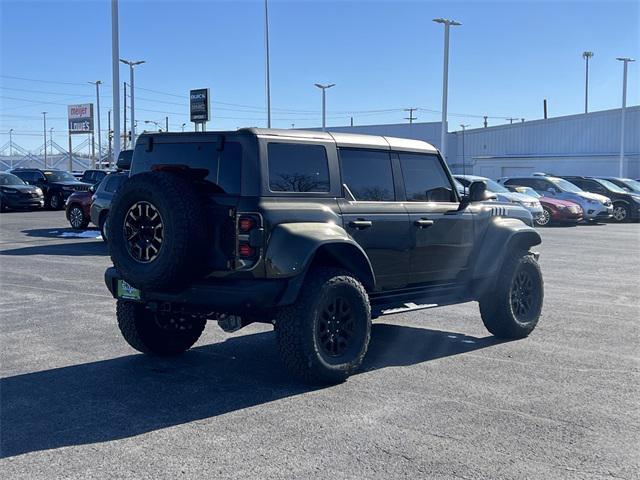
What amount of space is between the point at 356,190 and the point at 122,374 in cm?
248

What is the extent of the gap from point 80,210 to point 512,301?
1564cm

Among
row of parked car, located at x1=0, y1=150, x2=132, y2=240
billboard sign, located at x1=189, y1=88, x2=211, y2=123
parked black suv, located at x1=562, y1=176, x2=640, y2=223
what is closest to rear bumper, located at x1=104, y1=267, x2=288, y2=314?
row of parked car, located at x1=0, y1=150, x2=132, y2=240

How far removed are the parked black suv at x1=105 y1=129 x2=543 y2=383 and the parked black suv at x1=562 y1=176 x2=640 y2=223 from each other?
2347cm

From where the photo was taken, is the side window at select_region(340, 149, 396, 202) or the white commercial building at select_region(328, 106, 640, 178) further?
the white commercial building at select_region(328, 106, 640, 178)

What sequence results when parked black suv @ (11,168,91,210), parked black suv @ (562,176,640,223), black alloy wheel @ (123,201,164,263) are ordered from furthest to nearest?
parked black suv @ (11,168,91,210)
parked black suv @ (562,176,640,223)
black alloy wheel @ (123,201,164,263)

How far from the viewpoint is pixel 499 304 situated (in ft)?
25.3

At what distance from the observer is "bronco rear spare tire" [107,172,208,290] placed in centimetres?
557

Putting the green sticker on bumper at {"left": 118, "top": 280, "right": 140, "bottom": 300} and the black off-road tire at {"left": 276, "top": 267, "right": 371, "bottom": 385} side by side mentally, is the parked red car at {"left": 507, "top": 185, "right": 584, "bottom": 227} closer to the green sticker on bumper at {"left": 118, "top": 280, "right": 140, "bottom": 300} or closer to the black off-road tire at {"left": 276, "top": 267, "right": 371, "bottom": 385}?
the black off-road tire at {"left": 276, "top": 267, "right": 371, "bottom": 385}

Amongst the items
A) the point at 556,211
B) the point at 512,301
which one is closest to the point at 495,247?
the point at 512,301

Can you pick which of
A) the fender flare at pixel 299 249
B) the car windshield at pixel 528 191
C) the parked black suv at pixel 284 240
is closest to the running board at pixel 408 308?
the parked black suv at pixel 284 240

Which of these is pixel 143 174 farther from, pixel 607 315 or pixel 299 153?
pixel 607 315

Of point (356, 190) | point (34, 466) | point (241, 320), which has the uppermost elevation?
point (356, 190)

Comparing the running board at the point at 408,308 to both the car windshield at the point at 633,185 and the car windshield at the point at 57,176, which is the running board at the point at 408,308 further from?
the car windshield at the point at 57,176

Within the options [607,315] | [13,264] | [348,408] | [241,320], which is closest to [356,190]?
[241,320]
